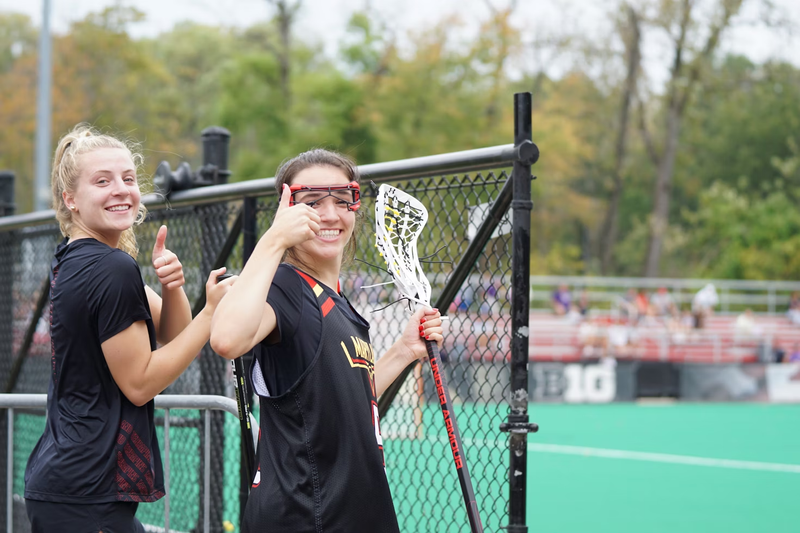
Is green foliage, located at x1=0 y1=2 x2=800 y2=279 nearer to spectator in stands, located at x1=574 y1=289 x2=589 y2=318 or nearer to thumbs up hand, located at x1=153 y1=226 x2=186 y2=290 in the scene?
spectator in stands, located at x1=574 y1=289 x2=589 y2=318

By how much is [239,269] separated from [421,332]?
259cm

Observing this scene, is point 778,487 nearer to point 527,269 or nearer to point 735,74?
point 527,269

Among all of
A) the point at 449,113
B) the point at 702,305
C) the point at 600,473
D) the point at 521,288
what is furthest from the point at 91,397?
the point at 449,113

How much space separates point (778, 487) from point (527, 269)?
859 centimetres

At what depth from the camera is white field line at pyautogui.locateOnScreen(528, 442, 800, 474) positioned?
11.9m

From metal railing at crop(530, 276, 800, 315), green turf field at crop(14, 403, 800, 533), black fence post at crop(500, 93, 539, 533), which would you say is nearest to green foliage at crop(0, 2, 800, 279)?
metal railing at crop(530, 276, 800, 315)

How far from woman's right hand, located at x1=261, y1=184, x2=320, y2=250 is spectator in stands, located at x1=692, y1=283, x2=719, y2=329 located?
24.5 m

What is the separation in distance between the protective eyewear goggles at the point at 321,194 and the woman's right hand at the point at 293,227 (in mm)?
152

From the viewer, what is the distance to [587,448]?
44.7 ft

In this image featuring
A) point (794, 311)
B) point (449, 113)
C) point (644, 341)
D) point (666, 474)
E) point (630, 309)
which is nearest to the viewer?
point (666, 474)

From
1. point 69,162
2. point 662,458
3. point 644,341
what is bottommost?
point 662,458

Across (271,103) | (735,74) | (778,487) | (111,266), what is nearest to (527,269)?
(111,266)

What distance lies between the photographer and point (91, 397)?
8.70 ft

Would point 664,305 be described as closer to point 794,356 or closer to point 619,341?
point 619,341
